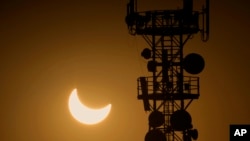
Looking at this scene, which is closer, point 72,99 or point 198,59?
point 198,59

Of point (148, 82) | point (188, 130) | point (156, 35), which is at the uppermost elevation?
point (156, 35)

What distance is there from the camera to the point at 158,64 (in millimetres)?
36719

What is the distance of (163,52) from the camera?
36.8m

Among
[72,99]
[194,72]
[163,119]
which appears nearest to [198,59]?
[194,72]

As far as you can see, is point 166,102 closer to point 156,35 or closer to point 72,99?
point 156,35

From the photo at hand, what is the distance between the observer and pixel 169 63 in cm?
3691

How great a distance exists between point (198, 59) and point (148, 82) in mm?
2850

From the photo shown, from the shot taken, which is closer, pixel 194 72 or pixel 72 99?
pixel 194 72

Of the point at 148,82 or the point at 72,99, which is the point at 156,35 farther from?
the point at 72,99

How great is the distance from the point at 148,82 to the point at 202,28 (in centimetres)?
394

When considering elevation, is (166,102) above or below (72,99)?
below

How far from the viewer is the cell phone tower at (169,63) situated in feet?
117

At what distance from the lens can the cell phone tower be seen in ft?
117

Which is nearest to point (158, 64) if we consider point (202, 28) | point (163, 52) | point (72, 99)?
point (163, 52)
